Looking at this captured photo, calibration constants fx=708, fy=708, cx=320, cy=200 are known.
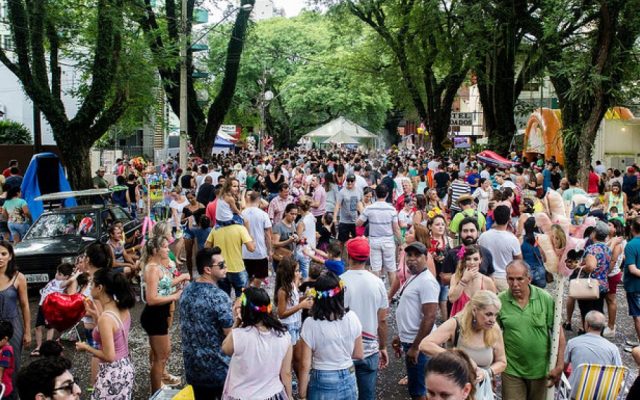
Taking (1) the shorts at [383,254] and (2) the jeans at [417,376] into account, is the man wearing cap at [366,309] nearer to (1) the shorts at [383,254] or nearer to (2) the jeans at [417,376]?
(2) the jeans at [417,376]

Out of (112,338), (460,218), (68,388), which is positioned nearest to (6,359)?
(112,338)

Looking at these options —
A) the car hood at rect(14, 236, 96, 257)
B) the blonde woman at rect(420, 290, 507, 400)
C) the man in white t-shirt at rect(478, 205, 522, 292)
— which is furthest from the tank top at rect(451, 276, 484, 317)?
the car hood at rect(14, 236, 96, 257)

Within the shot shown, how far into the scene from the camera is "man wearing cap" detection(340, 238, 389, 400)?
5.64m

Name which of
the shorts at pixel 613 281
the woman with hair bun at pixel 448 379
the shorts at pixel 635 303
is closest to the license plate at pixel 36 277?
the shorts at pixel 613 281

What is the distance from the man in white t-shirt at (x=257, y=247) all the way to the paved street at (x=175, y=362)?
1.26m

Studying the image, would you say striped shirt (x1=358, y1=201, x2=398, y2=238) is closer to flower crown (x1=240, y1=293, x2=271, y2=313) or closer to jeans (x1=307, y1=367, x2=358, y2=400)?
jeans (x1=307, y1=367, x2=358, y2=400)

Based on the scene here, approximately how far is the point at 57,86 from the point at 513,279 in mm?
16354

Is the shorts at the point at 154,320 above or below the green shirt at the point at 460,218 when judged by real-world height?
below

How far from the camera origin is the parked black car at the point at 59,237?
11039mm

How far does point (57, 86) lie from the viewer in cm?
1884

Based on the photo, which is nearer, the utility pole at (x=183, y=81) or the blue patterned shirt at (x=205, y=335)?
the blue patterned shirt at (x=205, y=335)

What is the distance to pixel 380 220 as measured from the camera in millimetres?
10352

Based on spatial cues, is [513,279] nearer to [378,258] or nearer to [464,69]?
[378,258]

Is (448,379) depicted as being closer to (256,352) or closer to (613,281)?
(256,352)
